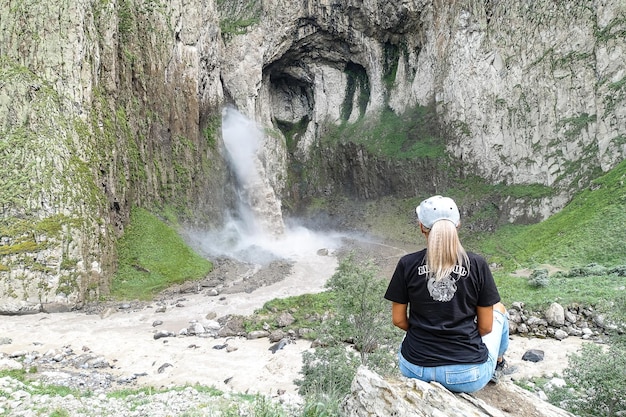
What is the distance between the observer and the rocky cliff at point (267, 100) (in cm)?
2998

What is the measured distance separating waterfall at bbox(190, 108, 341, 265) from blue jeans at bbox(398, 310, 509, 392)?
38819 millimetres

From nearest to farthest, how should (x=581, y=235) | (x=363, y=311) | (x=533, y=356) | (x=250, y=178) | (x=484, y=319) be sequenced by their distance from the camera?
(x=484, y=319) < (x=363, y=311) < (x=533, y=356) < (x=581, y=235) < (x=250, y=178)

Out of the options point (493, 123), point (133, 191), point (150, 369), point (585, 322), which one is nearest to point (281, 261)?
point (133, 191)

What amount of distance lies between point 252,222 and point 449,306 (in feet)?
164

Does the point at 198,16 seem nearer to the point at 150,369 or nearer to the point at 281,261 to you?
the point at 281,261

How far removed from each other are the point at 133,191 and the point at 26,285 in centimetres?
1548

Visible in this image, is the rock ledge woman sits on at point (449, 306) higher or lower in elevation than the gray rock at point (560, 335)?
higher

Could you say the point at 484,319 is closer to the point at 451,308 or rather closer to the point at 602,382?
the point at 451,308

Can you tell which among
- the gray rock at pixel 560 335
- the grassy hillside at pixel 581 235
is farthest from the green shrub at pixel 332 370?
the grassy hillside at pixel 581 235

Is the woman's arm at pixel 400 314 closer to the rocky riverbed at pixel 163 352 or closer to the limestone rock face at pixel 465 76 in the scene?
the rocky riverbed at pixel 163 352

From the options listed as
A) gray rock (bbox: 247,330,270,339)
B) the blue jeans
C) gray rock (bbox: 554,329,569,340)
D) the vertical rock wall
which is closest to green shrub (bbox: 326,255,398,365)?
gray rock (bbox: 247,330,270,339)

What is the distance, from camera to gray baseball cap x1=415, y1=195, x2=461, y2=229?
3.84 m

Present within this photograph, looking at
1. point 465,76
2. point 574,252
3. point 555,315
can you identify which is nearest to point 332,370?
point 555,315

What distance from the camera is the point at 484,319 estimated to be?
3953 mm
